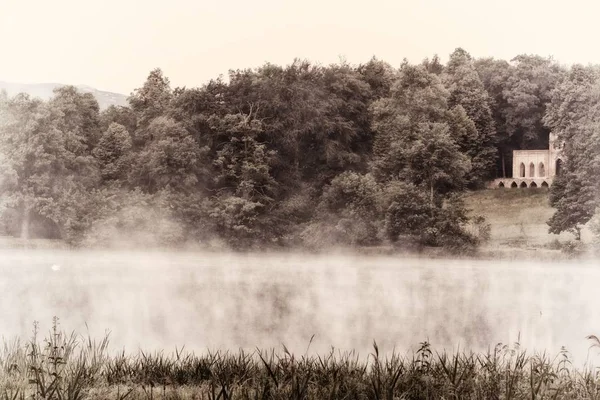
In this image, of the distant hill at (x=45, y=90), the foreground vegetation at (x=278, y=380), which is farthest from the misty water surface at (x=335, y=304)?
the distant hill at (x=45, y=90)

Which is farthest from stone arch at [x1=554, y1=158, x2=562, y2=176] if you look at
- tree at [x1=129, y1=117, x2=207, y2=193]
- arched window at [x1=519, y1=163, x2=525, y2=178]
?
tree at [x1=129, y1=117, x2=207, y2=193]

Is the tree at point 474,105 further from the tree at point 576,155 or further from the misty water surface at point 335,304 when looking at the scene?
the misty water surface at point 335,304

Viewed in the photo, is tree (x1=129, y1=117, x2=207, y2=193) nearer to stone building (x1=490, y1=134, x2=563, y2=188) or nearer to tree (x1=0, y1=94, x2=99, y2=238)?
tree (x1=0, y1=94, x2=99, y2=238)

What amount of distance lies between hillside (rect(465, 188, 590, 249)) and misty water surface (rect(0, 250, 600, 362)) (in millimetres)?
248

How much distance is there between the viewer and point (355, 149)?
726 cm

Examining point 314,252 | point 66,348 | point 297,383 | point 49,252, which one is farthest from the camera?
point 49,252

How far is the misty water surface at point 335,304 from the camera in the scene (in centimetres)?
713

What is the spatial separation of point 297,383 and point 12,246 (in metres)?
4.38

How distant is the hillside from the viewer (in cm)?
714

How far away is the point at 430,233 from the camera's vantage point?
728 centimetres

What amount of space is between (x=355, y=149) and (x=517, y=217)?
1629mm

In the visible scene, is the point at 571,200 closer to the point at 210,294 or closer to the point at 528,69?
the point at 528,69

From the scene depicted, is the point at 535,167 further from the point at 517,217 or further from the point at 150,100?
the point at 150,100

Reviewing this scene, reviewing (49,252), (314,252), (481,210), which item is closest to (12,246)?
(49,252)
